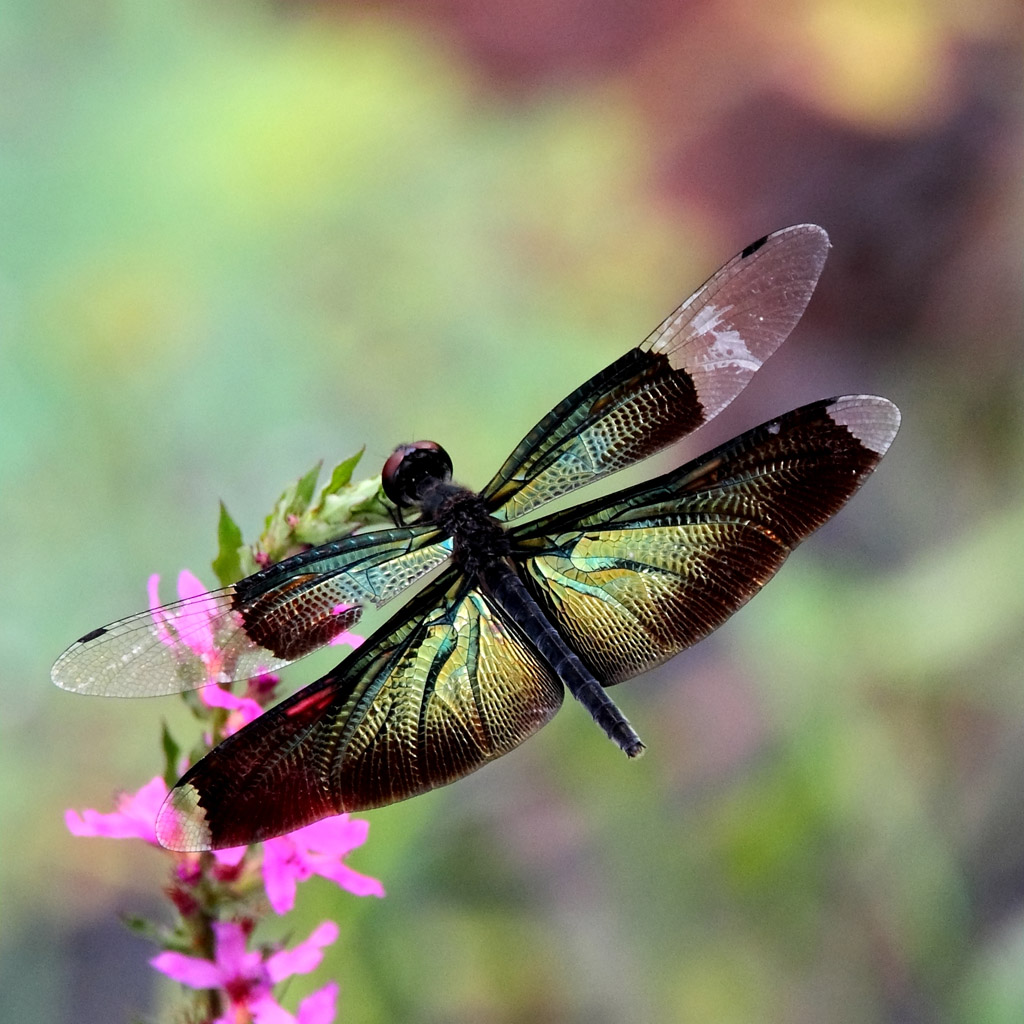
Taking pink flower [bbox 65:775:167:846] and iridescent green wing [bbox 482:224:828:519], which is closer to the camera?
pink flower [bbox 65:775:167:846]

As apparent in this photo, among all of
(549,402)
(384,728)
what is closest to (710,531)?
(384,728)

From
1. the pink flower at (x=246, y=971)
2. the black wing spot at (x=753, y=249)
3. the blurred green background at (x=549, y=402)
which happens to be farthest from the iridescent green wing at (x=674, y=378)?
the blurred green background at (x=549, y=402)

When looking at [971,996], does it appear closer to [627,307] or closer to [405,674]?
[405,674]

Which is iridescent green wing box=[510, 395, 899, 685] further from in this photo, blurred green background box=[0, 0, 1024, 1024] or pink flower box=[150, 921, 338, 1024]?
blurred green background box=[0, 0, 1024, 1024]

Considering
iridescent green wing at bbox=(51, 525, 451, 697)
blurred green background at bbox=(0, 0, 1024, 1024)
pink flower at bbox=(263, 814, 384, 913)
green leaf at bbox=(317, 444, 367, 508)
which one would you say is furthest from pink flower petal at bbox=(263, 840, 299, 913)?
blurred green background at bbox=(0, 0, 1024, 1024)

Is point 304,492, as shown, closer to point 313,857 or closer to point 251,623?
point 251,623
